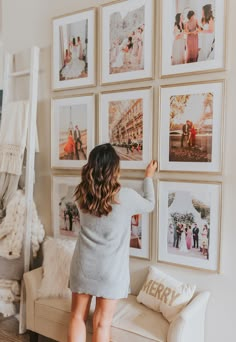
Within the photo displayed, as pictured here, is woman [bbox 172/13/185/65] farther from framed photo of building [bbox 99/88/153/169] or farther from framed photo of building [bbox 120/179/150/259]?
framed photo of building [bbox 120/179/150/259]

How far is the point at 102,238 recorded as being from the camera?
182cm

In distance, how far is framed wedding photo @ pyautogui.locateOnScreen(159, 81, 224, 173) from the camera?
197cm

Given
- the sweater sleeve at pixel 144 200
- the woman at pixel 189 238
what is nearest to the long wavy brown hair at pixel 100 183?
the sweater sleeve at pixel 144 200

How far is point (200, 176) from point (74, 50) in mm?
1420

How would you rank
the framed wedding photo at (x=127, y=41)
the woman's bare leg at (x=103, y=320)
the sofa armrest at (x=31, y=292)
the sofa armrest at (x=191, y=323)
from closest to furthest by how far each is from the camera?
the sofa armrest at (x=191, y=323) → the woman's bare leg at (x=103, y=320) → the framed wedding photo at (x=127, y=41) → the sofa armrest at (x=31, y=292)

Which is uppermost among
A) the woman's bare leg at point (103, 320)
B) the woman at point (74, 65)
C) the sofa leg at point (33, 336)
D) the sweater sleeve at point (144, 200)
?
the woman at point (74, 65)

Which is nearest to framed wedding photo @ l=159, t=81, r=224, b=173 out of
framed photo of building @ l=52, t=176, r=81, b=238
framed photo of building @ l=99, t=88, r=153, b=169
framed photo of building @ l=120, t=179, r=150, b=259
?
framed photo of building @ l=99, t=88, r=153, b=169

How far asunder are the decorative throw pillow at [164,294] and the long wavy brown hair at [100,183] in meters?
0.68

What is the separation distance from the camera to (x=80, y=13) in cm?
248

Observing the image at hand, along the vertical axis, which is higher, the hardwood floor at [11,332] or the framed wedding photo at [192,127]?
the framed wedding photo at [192,127]

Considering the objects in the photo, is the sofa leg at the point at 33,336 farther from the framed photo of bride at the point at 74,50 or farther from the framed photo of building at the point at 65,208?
the framed photo of bride at the point at 74,50

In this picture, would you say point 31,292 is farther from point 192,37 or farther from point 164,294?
point 192,37

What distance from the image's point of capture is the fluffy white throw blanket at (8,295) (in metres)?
2.56

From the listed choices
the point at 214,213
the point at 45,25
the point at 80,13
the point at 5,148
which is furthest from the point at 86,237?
the point at 45,25
